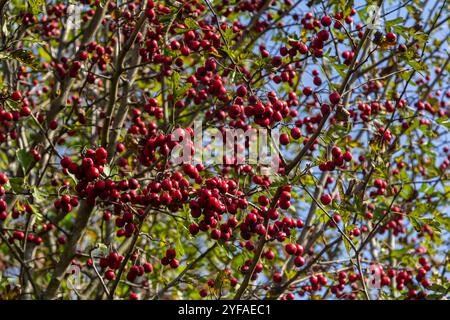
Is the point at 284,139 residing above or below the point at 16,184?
above

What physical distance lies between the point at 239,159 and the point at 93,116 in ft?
8.22

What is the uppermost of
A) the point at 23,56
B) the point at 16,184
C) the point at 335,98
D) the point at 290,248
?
the point at 23,56

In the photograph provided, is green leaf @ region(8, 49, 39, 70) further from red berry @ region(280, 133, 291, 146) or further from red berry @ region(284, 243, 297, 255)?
red berry @ region(284, 243, 297, 255)

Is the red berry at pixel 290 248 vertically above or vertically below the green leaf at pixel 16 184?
below

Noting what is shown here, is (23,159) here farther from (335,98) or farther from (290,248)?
(335,98)

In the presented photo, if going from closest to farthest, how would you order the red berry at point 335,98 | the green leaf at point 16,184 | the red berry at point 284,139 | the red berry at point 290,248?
→ the red berry at point 335,98 → the green leaf at point 16,184 → the red berry at point 284,139 → the red berry at point 290,248

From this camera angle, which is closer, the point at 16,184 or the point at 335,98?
the point at 335,98

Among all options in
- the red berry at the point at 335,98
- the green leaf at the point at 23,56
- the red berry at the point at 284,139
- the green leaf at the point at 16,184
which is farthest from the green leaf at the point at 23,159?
the red berry at the point at 335,98

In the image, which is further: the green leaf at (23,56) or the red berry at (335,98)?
the green leaf at (23,56)

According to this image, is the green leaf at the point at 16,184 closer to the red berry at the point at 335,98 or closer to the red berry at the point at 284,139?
the red berry at the point at 284,139

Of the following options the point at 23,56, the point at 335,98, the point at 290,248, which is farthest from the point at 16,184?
the point at 335,98

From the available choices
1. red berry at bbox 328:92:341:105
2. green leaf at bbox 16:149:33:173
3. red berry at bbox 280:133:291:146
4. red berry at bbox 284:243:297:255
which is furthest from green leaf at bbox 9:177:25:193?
red berry at bbox 328:92:341:105

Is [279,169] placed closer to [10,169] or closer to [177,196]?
[177,196]
